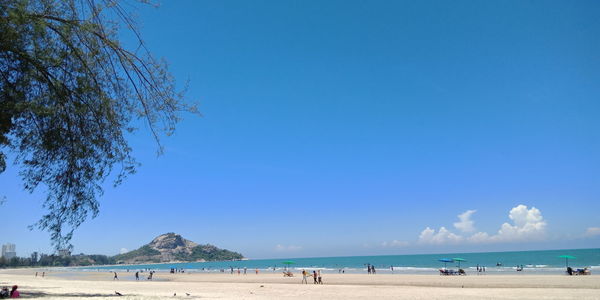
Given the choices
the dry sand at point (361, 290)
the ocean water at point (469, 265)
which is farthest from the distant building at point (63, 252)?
the ocean water at point (469, 265)

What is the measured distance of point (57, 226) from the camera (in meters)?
10.3

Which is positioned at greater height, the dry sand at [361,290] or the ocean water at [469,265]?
the dry sand at [361,290]

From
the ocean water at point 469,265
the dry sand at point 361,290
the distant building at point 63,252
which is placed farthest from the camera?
the ocean water at point 469,265

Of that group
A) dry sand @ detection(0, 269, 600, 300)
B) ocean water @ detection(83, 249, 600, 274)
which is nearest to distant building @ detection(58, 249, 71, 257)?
dry sand @ detection(0, 269, 600, 300)

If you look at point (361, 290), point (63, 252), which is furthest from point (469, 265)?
point (63, 252)

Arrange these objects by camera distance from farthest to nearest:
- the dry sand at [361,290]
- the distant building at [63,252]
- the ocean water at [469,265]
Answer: the ocean water at [469,265] < the dry sand at [361,290] < the distant building at [63,252]

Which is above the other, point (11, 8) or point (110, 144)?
point (11, 8)

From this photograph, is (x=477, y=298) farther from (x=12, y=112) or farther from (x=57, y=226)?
(x=12, y=112)

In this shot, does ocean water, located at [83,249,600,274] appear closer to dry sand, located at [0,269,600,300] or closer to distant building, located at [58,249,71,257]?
dry sand, located at [0,269,600,300]

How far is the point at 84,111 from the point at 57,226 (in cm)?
348

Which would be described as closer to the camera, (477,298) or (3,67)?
(3,67)

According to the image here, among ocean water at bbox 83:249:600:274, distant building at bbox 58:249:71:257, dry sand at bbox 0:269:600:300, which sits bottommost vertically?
ocean water at bbox 83:249:600:274

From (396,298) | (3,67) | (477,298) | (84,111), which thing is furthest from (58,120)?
(477,298)

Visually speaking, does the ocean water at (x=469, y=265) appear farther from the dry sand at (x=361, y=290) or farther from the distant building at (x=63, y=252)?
the distant building at (x=63, y=252)
